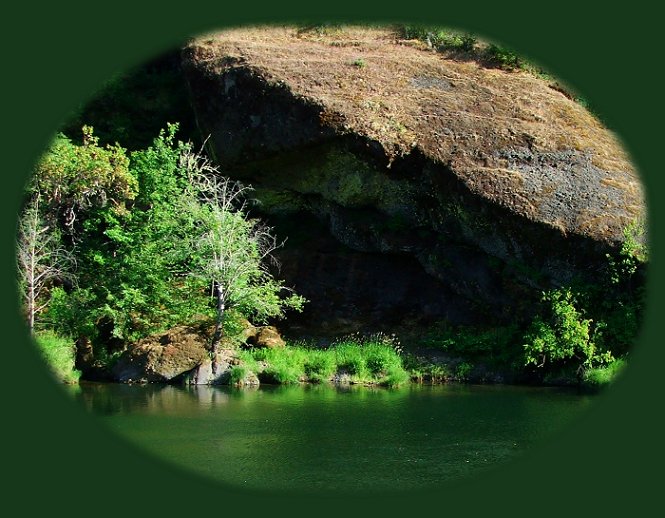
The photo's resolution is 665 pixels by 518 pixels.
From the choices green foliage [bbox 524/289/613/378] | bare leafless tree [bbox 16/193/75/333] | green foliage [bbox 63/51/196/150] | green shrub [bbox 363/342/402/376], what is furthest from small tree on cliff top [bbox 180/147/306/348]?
green foliage [bbox 63/51/196/150]

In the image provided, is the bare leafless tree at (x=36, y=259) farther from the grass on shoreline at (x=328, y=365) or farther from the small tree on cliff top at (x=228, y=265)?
the grass on shoreline at (x=328, y=365)

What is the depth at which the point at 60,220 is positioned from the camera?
25.8 m

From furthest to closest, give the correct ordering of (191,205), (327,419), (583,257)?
(191,205)
(583,257)
(327,419)

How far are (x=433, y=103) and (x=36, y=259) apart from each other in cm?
1405

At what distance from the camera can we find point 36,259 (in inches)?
885

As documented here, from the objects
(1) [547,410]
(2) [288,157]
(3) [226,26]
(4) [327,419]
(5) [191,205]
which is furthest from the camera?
(3) [226,26]

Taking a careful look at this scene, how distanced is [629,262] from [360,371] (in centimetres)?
852

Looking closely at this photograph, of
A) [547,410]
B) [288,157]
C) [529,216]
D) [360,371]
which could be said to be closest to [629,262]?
[529,216]

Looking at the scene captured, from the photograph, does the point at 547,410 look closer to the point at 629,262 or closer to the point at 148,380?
the point at 629,262

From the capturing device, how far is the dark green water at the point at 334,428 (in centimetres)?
1273

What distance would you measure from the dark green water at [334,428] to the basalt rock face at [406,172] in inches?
196

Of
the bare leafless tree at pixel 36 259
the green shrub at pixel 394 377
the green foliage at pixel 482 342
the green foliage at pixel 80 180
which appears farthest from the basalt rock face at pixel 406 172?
the bare leafless tree at pixel 36 259

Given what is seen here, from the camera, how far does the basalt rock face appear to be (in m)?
23.7

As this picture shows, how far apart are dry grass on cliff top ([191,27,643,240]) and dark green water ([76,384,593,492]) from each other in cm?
799
